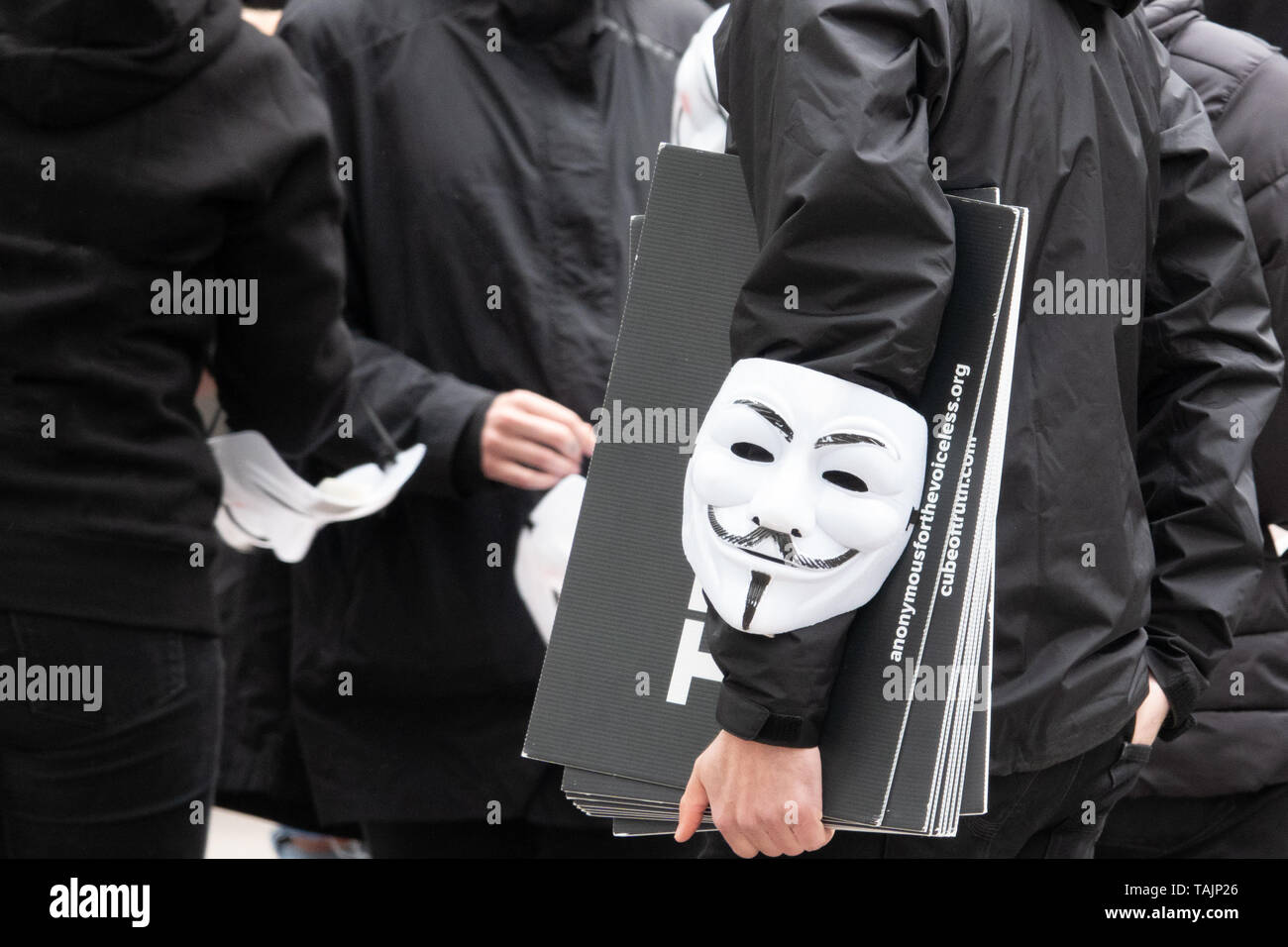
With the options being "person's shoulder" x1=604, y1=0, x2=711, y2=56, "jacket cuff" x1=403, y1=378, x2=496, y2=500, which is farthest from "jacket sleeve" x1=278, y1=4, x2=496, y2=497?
"person's shoulder" x1=604, y1=0, x2=711, y2=56

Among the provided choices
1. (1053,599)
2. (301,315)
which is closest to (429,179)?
(301,315)

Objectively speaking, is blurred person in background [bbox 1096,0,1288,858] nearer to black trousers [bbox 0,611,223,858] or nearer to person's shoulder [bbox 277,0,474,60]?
person's shoulder [bbox 277,0,474,60]

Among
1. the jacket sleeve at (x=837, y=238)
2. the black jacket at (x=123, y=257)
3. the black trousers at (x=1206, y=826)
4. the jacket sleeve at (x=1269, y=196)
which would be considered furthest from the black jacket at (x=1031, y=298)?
the black jacket at (x=123, y=257)

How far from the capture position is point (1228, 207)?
204 centimetres

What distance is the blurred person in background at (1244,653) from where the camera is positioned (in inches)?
91.7

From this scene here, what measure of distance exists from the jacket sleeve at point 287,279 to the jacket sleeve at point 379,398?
0.19 ft

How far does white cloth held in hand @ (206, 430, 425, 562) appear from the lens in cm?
239

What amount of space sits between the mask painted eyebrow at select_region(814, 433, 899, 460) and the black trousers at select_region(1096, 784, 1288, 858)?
1.31 meters

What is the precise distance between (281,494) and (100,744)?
477mm

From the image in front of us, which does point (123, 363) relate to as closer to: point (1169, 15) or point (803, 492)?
point (803, 492)

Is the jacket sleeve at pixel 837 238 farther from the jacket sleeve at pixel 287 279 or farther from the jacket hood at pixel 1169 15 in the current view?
the jacket hood at pixel 1169 15

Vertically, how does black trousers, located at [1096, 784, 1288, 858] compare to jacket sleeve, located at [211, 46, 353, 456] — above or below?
below

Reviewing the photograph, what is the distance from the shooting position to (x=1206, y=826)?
2.63 metres
